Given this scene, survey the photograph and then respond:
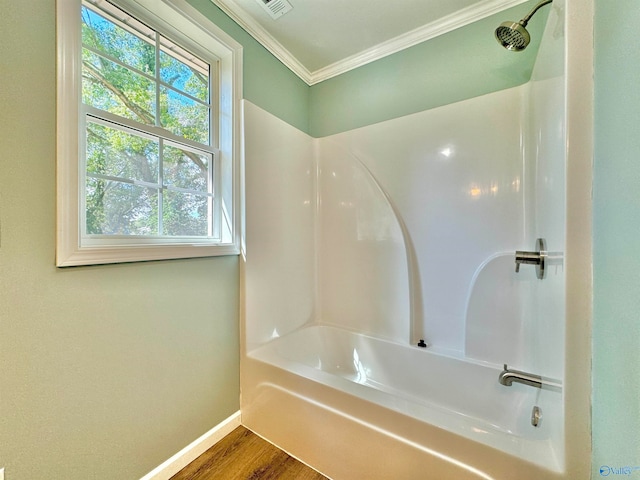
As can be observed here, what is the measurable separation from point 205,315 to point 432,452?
1202mm

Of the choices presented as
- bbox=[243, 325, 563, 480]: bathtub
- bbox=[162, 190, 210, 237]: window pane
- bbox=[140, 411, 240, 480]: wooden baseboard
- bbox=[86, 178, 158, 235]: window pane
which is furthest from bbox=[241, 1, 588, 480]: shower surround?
bbox=[86, 178, 158, 235]: window pane

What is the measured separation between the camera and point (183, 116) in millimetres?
1438

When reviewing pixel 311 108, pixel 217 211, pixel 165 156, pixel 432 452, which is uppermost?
pixel 311 108

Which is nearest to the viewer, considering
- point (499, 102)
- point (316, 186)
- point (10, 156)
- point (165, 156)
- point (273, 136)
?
point (10, 156)

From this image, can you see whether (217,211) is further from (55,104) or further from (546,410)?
(546,410)

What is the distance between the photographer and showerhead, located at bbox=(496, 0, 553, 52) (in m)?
1.14

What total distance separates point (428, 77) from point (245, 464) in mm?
2588

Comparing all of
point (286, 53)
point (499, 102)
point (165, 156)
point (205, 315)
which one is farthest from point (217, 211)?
point (499, 102)

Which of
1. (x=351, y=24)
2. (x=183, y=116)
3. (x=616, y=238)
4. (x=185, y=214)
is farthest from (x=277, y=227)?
(x=616, y=238)

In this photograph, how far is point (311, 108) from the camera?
2.28m

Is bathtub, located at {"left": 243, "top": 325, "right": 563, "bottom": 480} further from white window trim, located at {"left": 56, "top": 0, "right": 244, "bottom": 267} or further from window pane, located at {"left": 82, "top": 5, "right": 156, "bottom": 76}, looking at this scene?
window pane, located at {"left": 82, "top": 5, "right": 156, "bottom": 76}

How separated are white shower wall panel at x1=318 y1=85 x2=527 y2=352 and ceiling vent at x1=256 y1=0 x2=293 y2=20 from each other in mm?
852

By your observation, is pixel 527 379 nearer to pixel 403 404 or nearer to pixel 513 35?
pixel 403 404

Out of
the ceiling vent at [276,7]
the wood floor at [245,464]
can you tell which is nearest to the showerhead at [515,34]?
the ceiling vent at [276,7]
